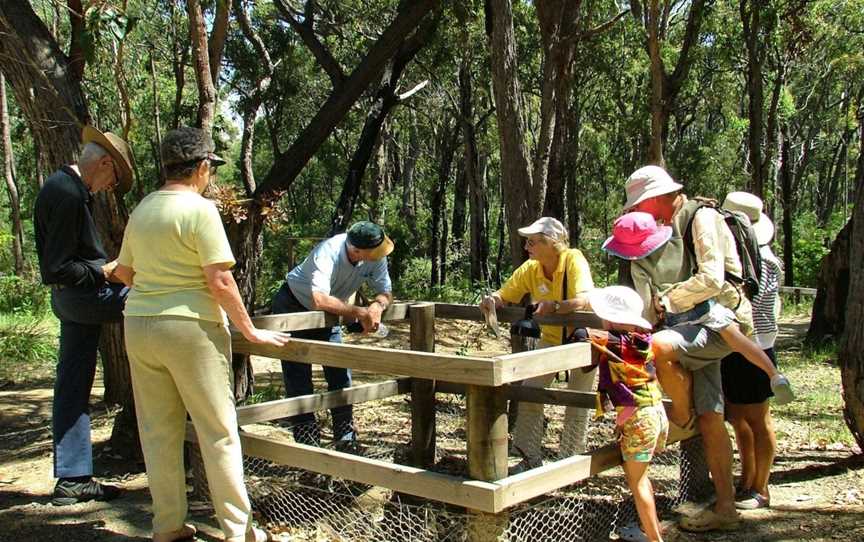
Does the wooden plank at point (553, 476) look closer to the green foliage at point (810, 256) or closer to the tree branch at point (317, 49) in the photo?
the tree branch at point (317, 49)

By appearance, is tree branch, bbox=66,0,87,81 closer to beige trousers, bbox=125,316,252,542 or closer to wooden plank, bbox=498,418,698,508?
beige trousers, bbox=125,316,252,542

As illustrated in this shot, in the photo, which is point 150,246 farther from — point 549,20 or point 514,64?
point 549,20

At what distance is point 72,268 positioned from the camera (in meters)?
4.35

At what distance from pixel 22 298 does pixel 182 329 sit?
12274mm

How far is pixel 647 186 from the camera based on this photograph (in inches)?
168

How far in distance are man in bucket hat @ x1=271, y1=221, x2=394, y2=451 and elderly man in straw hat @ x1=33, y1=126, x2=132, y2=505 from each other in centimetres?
120

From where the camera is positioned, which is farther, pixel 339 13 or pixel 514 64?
pixel 339 13

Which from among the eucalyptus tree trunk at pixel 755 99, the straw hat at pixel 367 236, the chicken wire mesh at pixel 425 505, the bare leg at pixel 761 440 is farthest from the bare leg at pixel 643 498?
the eucalyptus tree trunk at pixel 755 99

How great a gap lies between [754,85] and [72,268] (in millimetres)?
16198

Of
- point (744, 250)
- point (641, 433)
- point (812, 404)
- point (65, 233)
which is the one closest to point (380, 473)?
point (641, 433)

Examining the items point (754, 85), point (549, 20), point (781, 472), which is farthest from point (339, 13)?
Result: point (781, 472)

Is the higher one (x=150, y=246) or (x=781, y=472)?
(x=150, y=246)

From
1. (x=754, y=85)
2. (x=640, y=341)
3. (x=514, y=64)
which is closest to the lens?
(x=640, y=341)

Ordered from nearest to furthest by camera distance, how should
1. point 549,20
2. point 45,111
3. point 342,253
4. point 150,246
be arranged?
point 150,246 → point 342,253 → point 45,111 → point 549,20
